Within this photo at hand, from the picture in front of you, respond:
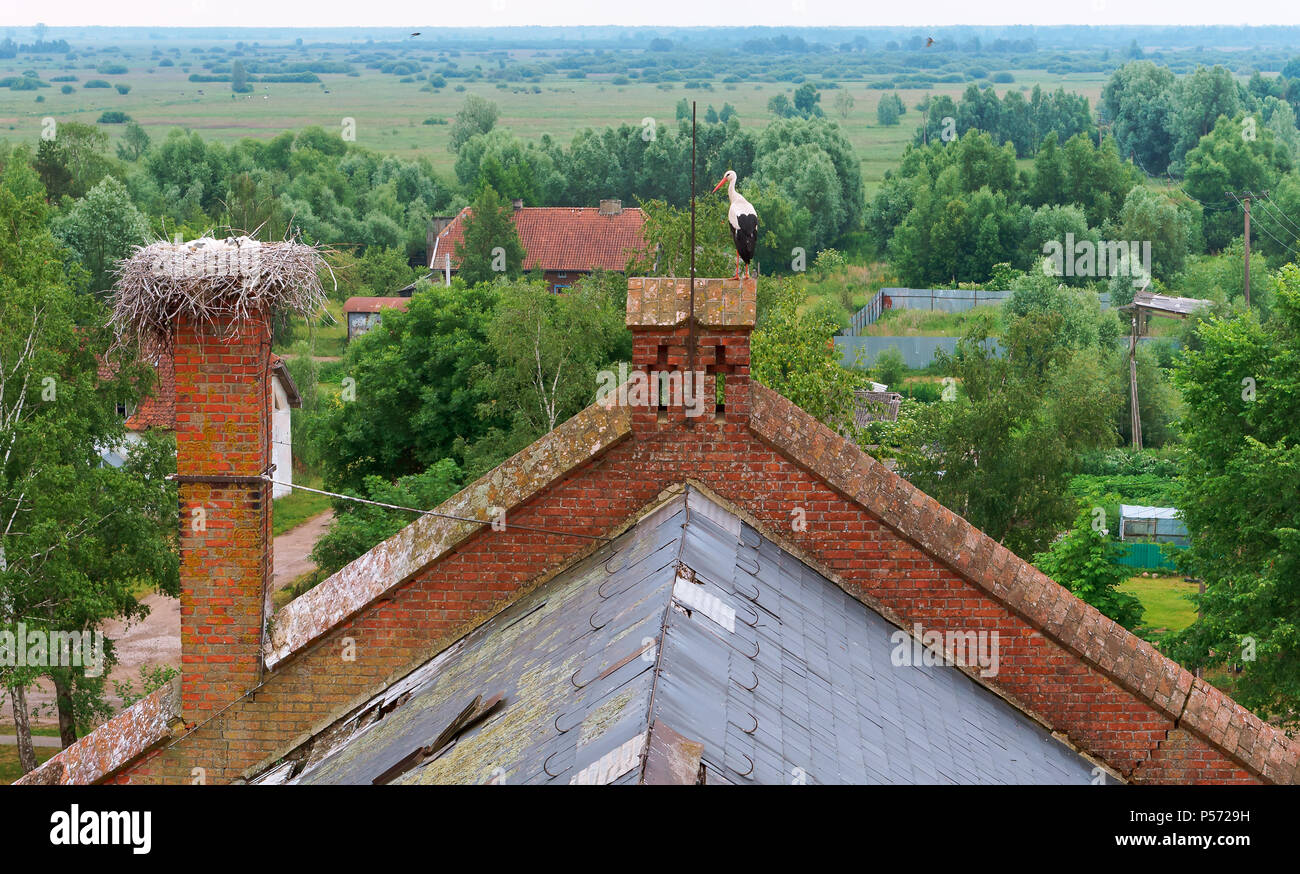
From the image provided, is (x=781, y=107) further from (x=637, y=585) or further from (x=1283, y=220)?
(x=637, y=585)

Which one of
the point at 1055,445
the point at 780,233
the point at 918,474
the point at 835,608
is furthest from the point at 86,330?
the point at 780,233

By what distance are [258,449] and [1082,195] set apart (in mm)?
85713

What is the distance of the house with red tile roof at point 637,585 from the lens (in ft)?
33.2

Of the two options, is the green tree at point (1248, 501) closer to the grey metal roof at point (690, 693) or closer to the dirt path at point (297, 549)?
the grey metal roof at point (690, 693)

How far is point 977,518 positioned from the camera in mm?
34688

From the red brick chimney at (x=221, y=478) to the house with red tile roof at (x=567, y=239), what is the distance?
2537 inches

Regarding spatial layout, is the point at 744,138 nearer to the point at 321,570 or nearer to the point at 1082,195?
the point at 1082,195

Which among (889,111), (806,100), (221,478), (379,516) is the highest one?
(806,100)

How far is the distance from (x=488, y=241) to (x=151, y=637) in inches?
1514

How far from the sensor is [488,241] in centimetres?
7144

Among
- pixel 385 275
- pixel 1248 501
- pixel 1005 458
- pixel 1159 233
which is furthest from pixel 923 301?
pixel 1248 501

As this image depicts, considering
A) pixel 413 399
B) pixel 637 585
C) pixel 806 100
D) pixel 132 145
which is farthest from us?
pixel 806 100

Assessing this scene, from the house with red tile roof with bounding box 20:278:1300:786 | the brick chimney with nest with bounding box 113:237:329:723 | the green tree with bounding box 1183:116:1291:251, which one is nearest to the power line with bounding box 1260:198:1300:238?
the green tree with bounding box 1183:116:1291:251

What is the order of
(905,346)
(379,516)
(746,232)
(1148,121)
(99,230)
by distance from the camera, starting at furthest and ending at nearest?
(1148,121) < (905,346) < (99,230) < (379,516) < (746,232)
